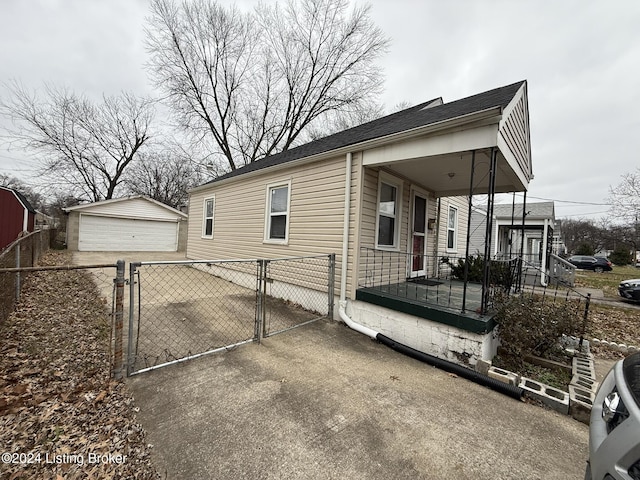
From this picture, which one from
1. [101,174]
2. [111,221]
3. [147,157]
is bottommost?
[111,221]

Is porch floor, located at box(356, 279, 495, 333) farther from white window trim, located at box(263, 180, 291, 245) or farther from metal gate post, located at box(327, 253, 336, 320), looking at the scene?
white window trim, located at box(263, 180, 291, 245)

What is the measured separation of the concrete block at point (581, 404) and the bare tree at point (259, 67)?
17494mm

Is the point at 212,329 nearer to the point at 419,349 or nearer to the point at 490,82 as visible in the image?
the point at 419,349

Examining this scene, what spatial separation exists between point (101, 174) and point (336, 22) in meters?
22.3

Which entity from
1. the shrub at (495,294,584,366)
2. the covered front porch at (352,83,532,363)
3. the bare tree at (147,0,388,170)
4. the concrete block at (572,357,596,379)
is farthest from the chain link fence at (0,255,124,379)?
the bare tree at (147,0,388,170)

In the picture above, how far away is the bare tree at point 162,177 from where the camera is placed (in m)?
25.7

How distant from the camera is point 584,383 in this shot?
3098mm

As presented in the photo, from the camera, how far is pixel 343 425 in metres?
2.29

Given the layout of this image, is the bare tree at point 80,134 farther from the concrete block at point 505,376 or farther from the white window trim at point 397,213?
the concrete block at point 505,376

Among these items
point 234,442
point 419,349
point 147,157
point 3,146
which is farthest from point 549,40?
point 147,157

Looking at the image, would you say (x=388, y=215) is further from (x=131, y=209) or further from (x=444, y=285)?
(x=131, y=209)

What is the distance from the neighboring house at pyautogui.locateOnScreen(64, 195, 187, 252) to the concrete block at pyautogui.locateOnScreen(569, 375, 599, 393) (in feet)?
63.5

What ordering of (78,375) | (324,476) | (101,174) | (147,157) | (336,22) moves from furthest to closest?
(147,157) → (101,174) → (336,22) → (78,375) → (324,476)

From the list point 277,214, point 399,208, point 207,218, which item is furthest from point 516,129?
point 207,218
